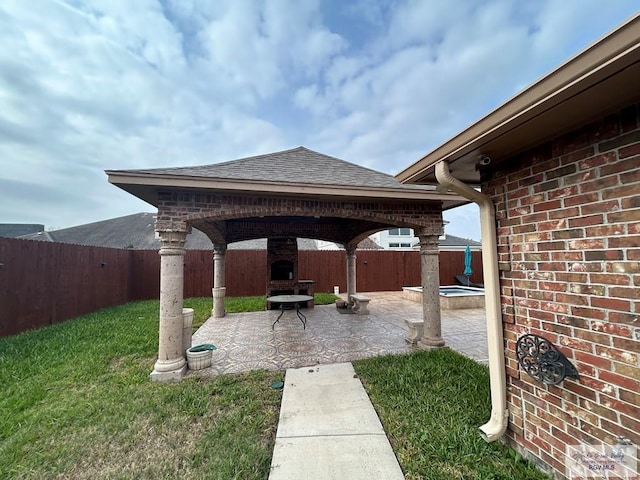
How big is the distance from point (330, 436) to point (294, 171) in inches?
147

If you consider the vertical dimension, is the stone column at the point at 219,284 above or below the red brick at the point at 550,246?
below

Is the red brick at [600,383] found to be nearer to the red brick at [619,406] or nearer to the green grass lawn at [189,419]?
the red brick at [619,406]

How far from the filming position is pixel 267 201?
Result: 4.13 meters

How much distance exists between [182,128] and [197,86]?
10.3ft

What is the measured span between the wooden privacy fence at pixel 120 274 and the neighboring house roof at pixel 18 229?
18.7 meters

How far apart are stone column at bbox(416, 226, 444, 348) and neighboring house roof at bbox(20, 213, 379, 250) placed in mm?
14215

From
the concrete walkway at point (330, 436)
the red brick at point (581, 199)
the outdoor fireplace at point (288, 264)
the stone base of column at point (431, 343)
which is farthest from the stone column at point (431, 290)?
the outdoor fireplace at point (288, 264)

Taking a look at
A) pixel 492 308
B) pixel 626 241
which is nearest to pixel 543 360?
pixel 492 308

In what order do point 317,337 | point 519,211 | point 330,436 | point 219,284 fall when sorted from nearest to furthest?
1. point 519,211
2. point 330,436
3. point 317,337
4. point 219,284

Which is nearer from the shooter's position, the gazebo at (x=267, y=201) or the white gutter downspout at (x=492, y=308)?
the white gutter downspout at (x=492, y=308)

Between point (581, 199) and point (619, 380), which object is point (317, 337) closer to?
point (619, 380)

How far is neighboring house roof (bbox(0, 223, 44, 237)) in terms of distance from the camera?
65.5ft

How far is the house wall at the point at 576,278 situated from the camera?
4.63 ft

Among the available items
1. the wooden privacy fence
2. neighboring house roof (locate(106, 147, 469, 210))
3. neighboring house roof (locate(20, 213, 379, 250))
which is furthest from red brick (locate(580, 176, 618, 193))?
neighboring house roof (locate(20, 213, 379, 250))
